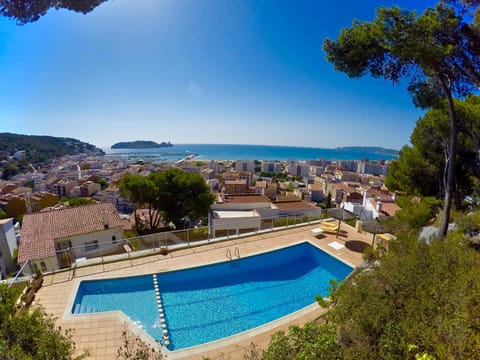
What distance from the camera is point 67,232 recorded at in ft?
34.3

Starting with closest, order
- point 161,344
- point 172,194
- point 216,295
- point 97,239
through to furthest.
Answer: point 161,344 → point 216,295 → point 97,239 → point 172,194

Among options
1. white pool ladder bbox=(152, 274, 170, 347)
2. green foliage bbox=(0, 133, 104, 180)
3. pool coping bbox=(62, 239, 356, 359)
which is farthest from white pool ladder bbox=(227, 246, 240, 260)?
green foliage bbox=(0, 133, 104, 180)

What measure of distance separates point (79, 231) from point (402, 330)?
12392mm

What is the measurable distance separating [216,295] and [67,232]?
822cm

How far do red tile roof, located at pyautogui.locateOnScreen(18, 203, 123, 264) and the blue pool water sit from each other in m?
4.79

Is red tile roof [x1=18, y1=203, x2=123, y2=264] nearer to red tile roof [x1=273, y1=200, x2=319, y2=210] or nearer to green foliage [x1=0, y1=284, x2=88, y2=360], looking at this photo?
green foliage [x1=0, y1=284, x2=88, y2=360]

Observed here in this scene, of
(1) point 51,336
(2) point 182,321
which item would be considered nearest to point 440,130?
(2) point 182,321

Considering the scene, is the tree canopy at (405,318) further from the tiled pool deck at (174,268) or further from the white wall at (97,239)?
the white wall at (97,239)

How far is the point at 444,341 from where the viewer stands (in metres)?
2.39

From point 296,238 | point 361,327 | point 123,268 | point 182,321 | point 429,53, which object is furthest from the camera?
point 296,238

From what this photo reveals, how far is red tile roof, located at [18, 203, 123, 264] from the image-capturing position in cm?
948

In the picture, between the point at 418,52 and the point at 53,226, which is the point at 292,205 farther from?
the point at 53,226

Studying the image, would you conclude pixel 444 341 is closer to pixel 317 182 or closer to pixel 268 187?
pixel 268 187

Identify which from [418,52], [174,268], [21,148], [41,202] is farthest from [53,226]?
[21,148]
